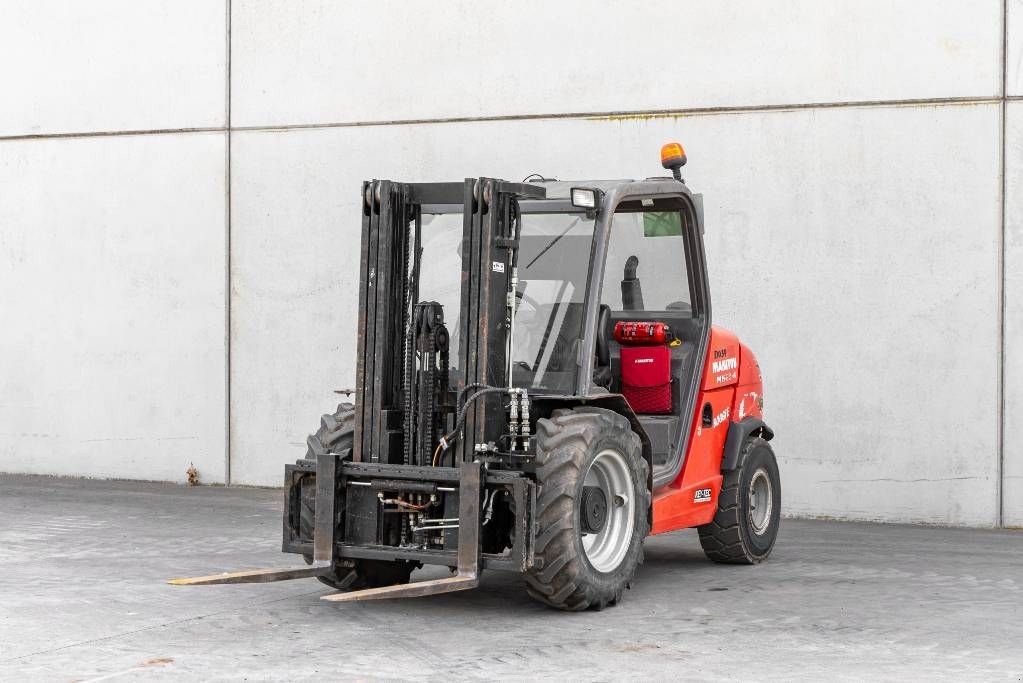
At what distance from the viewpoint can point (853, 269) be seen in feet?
36.8

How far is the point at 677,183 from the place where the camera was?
8.73 m

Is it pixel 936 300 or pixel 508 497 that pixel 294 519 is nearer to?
pixel 508 497

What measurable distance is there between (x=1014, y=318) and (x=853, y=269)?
1.18m

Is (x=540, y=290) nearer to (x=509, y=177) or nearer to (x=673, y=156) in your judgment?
(x=673, y=156)

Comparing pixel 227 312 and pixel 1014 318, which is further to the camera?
pixel 227 312

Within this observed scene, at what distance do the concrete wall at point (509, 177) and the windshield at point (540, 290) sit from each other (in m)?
4.00

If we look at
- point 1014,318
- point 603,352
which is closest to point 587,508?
point 603,352

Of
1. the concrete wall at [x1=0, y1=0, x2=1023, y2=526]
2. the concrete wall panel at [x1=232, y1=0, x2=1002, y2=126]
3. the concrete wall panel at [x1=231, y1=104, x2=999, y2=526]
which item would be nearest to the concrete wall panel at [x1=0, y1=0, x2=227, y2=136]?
the concrete wall at [x1=0, y1=0, x2=1023, y2=526]

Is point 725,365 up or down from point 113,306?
down

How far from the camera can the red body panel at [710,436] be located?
27.6 feet

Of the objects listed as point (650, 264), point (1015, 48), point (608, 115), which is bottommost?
point (650, 264)

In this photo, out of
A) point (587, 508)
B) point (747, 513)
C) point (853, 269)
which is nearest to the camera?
point (587, 508)

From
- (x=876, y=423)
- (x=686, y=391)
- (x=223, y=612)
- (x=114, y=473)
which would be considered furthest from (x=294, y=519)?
(x=114, y=473)

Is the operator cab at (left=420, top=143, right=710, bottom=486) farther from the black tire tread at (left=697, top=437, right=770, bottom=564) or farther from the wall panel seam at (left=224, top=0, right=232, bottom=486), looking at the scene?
the wall panel seam at (left=224, top=0, right=232, bottom=486)
